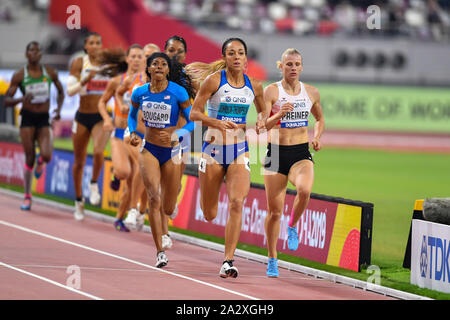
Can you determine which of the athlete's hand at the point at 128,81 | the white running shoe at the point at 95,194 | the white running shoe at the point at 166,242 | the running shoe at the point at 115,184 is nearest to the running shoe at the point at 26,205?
the white running shoe at the point at 95,194

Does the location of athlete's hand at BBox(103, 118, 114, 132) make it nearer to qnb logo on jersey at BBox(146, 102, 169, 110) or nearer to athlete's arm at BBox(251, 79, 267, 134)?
qnb logo on jersey at BBox(146, 102, 169, 110)

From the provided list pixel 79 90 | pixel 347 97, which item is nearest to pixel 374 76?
pixel 347 97

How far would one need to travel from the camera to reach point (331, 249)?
1177 centimetres

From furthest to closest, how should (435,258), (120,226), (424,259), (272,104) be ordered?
(120,226) < (272,104) < (424,259) < (435,258)

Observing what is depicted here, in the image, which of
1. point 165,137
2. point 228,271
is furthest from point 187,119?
point 228,271

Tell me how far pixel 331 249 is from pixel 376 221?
5572 mm

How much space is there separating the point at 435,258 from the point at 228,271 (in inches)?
91.4

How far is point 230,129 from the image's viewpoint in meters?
10.6

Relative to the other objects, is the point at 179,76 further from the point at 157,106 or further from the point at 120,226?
the point at 120,226

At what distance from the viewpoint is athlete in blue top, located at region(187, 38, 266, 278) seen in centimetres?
1058

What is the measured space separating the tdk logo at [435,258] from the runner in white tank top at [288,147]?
5.33 feet

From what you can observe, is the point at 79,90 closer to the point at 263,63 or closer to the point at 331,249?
the point at 331,249

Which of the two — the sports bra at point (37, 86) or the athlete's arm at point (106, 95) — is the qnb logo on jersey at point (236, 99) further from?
the sports bra at point (37, 86)

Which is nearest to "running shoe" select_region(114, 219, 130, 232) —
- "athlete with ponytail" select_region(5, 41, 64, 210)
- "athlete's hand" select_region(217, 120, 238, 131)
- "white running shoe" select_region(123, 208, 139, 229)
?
"white running shoe" select_region(123, 208, 139, 229)
